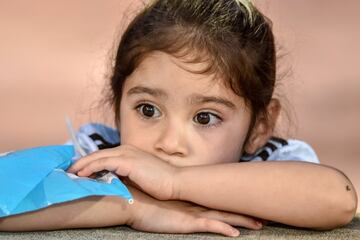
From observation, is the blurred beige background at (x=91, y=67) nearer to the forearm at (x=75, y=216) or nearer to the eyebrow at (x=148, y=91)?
the eyebrow at (x=148, y=91)

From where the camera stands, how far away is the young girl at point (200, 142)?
1.12 m

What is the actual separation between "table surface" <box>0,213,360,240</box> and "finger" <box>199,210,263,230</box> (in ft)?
0.03

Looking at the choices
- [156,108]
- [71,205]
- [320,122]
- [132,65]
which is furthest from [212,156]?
[320,122]

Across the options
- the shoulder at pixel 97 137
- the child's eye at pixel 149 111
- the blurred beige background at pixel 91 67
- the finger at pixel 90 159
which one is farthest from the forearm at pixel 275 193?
the blurred beige background at pixel 91 67

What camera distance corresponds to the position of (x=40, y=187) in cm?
108

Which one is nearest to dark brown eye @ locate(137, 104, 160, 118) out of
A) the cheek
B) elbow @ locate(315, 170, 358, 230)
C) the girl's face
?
the girl's face

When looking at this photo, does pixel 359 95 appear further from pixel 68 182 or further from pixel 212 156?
pixel 68 182

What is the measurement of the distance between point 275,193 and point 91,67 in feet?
6.51

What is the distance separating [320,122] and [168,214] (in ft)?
6.28

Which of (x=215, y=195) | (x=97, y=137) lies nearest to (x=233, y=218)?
(x=215, y=195)

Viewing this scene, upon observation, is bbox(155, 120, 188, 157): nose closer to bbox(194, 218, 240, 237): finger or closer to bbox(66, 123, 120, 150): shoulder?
bbox(194, 218, 240, 237): finger

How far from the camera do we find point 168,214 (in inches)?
44.5

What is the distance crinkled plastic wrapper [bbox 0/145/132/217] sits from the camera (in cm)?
105

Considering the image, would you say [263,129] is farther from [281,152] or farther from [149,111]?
[149,111]
